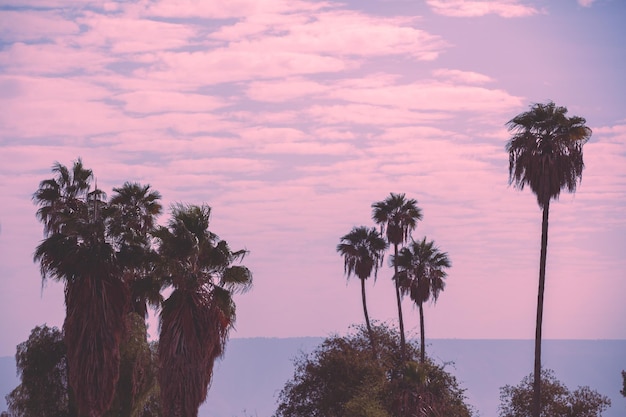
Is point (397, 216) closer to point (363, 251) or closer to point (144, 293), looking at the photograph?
point (363, 251)

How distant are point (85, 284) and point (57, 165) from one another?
20193 mm

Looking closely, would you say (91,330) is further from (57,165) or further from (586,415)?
(586,415)

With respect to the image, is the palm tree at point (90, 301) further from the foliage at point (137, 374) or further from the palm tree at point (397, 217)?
the palm tree at point (397, 217)

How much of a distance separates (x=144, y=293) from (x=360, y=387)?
31.1m

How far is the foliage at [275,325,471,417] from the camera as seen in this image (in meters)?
62.3

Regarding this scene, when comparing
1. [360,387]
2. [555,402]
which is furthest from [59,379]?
[555,402]

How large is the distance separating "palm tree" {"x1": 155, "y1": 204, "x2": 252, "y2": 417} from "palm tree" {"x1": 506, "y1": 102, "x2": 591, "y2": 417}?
19709 millimetres

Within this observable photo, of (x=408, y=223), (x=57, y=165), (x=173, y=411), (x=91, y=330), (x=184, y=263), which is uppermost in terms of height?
(x=408, y=223)

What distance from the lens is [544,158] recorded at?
2132 inches

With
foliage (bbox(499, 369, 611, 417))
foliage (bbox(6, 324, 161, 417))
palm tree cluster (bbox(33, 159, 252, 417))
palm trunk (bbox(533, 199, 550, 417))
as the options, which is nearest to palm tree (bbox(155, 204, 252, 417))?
palm tree cluster (bbox(33, 159, 252, 417))

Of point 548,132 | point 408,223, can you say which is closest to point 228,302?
point 548,132

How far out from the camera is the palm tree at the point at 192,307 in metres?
39.2

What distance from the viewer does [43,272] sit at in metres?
42.8

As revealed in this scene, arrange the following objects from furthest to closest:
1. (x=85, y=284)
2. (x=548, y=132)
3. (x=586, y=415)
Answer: (x=586, y=415) < (x=548, y=132) < (x=85, y=284)
